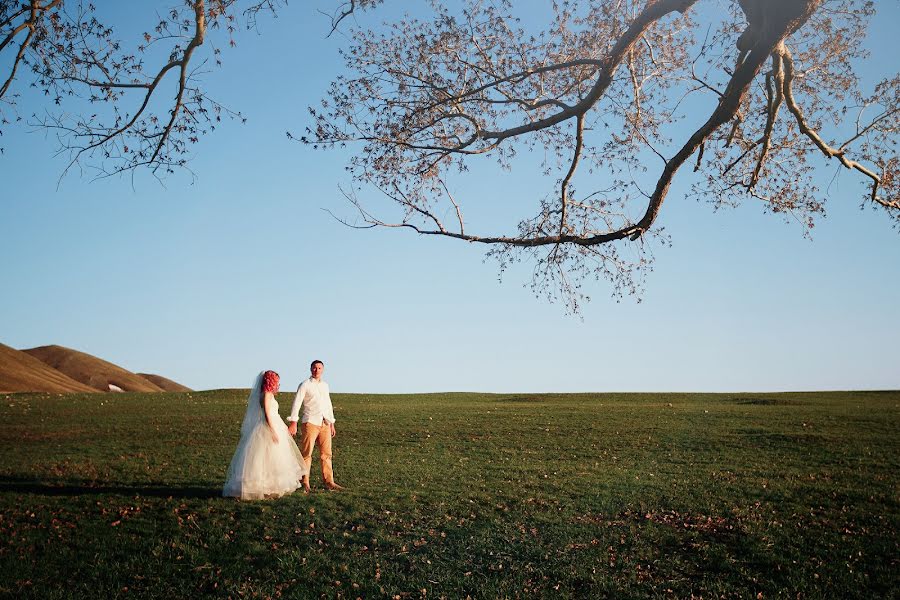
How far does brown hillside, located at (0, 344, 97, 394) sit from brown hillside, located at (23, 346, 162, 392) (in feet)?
43.0

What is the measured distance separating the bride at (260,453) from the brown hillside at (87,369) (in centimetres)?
11402

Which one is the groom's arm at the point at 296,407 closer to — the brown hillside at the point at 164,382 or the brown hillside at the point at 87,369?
the brown hillside at the point at 87,369

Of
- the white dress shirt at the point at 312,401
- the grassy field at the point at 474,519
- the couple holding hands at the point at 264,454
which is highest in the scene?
the white dress shirt at the point at 312,401

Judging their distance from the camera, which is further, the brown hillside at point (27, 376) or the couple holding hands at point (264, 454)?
the brown hillside at point (27, 376)

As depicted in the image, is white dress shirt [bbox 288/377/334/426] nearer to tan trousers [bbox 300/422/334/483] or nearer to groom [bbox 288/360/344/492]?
groom [bbox 288/360/344/492]

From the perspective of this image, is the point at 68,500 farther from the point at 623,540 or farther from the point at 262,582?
the point at 623,540

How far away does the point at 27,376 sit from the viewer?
90312 millimetres

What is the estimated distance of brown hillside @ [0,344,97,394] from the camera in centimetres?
8406

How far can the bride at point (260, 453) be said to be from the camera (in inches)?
580

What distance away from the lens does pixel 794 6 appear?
38.7ft

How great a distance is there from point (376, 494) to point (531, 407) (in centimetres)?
2407

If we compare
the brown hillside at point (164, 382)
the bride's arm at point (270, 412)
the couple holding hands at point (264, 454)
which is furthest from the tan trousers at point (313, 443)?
the brown hillside at point (164, 382)

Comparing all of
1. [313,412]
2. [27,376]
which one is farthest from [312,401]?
[27,376]

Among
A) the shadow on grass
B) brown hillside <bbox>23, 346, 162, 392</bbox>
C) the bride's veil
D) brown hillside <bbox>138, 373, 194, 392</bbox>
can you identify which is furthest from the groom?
brown hillside <bbox>138, 373, 194, 392</bbox>
